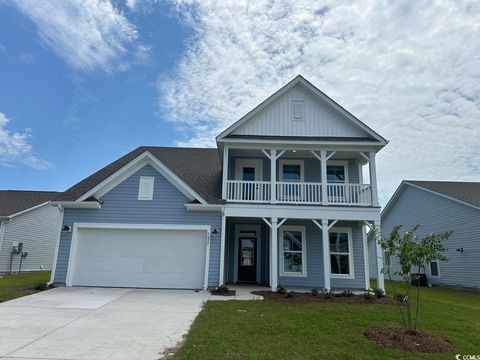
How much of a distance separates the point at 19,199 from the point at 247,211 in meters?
16.5

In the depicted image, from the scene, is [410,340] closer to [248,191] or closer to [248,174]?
[248,191]

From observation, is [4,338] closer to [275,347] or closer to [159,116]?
[275,347]

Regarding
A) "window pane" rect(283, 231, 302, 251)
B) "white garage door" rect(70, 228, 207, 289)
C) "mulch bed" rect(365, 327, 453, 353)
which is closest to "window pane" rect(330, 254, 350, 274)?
"window pane" rect(283, 231, 302, 251)

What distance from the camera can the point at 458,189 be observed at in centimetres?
1942

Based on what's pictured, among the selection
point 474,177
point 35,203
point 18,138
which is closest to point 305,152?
point 35,203

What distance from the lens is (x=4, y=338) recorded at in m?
5.70

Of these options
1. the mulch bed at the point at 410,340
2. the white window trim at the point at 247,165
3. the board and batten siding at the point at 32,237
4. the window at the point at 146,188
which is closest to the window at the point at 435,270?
the white window trim at the point at 247,165

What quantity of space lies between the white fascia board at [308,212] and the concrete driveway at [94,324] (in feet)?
11.5

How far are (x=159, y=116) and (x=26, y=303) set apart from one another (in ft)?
43.3

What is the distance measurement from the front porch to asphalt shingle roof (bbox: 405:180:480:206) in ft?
24.4

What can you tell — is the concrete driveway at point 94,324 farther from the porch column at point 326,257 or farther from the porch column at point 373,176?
the porch column at point 373,176

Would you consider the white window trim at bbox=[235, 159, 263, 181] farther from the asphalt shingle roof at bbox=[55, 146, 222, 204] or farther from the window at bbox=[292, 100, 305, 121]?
the window at bbox=[292, 100, 305, 121]

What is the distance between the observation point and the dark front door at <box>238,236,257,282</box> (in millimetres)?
14305

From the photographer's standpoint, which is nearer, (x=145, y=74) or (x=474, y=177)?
(x=145, y=74)
